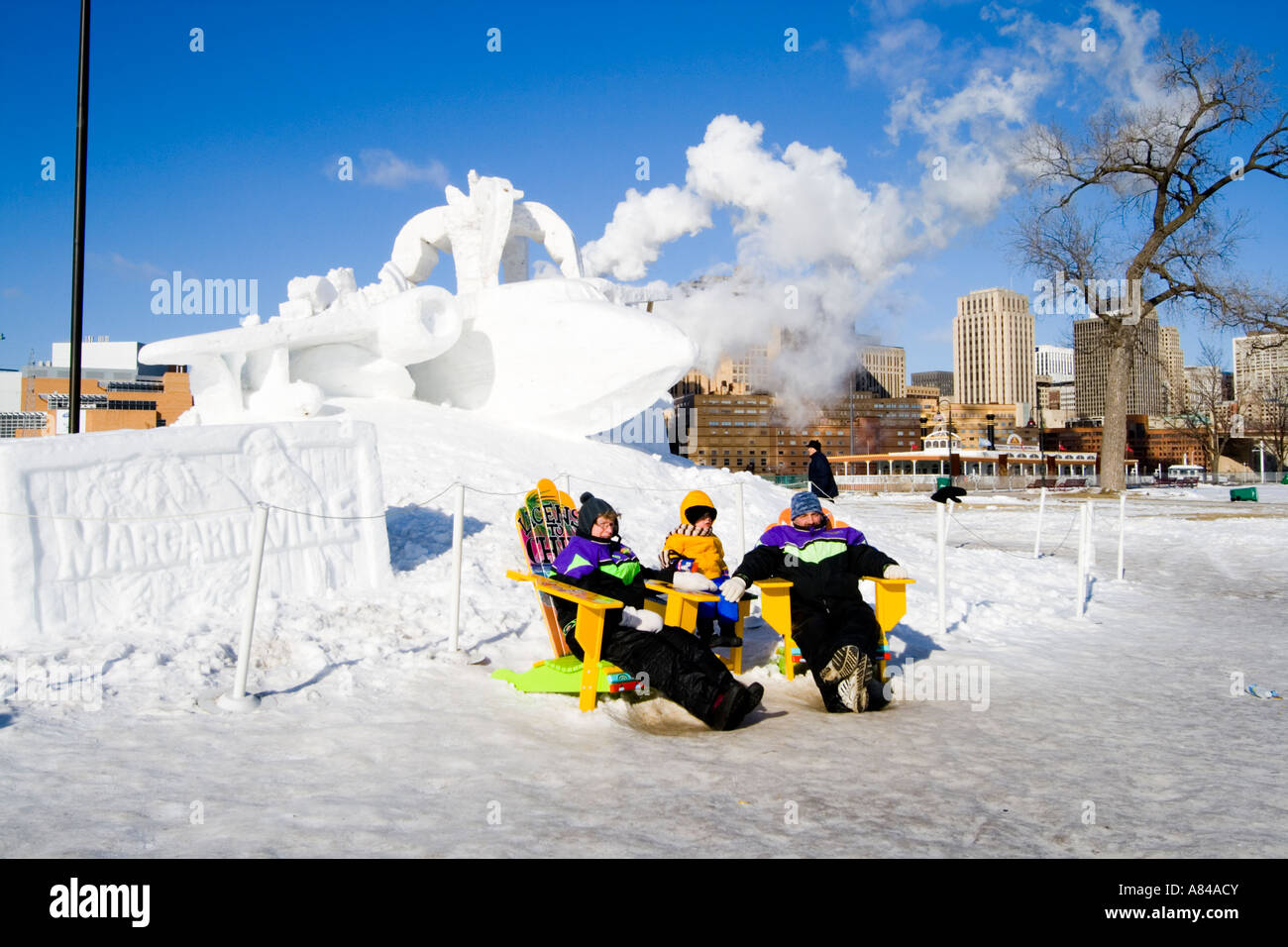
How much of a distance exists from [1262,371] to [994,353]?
3196 inches

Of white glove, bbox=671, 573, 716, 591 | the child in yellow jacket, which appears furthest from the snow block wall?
the child in yellow jacket

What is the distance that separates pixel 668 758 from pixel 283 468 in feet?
14.2

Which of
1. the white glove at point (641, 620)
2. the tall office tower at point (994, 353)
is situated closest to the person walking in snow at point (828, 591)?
the white glove at point (641, 620)

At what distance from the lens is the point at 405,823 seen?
3.47m

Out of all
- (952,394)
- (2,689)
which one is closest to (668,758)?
(2,689)

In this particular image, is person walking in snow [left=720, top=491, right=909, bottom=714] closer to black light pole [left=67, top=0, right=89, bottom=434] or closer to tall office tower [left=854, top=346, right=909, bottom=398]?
black light pole [left=67, top=0, right=89, bottom=434]

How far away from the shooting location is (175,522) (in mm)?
6391

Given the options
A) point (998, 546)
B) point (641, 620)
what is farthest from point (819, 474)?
point (641, 620)

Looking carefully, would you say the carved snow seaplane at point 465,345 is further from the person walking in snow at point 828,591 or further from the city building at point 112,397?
the city building at point 112,397

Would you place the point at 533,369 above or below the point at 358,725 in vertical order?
above

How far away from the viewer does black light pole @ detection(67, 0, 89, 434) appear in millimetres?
8648

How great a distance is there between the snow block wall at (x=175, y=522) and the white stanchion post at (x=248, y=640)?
0.49ft

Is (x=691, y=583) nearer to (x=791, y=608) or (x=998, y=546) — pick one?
(x=791, y=608)
